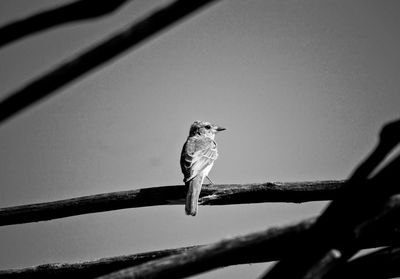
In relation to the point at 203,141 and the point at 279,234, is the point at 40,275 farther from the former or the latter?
the point at 203,141

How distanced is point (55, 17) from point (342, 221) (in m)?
1.25

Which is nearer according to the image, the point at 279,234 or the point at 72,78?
the point at 72,78

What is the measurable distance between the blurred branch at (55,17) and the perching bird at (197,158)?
300 cm

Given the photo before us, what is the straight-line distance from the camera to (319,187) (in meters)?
3.10

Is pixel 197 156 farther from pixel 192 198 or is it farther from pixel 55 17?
pixel 55 17

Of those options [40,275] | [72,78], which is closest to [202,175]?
[40,275]

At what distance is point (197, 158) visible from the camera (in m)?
6.83

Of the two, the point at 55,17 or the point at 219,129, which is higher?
the point at 219,129

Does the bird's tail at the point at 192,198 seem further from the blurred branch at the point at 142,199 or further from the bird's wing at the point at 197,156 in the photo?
the blurred branch at the point at 142,199

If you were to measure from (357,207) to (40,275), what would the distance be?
249cm

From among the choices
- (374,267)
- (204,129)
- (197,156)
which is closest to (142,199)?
(374,267)

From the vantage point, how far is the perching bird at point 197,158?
185 inches

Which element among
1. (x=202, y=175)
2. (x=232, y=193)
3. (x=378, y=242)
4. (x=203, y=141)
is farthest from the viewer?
(x=203, y=141)

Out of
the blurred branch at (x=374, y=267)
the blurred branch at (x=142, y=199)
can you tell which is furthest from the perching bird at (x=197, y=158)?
the blurred branch at (x=374, y=267)
